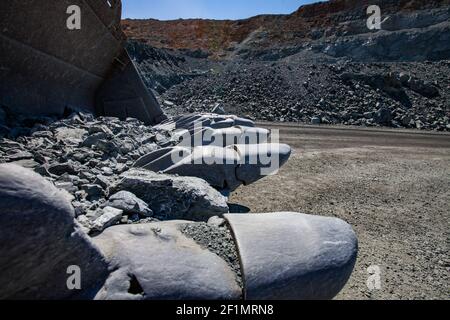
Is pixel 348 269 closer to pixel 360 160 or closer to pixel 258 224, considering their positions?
pixel 258 224

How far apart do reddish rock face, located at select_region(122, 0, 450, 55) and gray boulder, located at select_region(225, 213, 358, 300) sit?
34169mm

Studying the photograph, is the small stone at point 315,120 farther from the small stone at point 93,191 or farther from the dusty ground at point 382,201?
the small stone at point 93,191

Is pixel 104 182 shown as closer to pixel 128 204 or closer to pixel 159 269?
pixel 128 204

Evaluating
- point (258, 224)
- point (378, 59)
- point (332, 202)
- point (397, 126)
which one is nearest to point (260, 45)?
point (378, 59)

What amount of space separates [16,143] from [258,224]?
2.36 m

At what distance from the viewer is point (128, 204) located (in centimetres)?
221

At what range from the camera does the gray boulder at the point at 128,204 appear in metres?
2.18

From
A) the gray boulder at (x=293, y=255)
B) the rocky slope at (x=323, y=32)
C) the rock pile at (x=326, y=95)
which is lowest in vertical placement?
the gray boulder at (x=293, y=255)

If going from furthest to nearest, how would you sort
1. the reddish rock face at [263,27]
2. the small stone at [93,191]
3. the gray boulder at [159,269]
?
the reddish rock face at [263,27], the small stone at [93,191], the gray boulder at [159,269]

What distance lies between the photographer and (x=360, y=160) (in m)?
7.44

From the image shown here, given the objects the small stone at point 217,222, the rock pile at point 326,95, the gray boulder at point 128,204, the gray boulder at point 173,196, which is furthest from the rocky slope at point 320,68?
the small stone at point 217,222

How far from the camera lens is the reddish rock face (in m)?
32.9

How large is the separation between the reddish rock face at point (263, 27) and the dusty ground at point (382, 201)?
28.4 metres

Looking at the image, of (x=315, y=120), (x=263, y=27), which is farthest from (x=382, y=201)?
(x=263, y=27)
